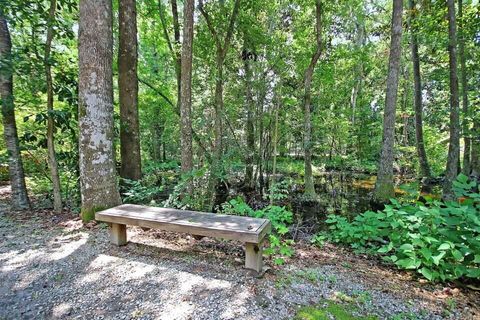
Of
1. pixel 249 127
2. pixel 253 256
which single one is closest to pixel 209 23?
pixel 249 127

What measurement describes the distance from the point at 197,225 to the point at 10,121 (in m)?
4.18

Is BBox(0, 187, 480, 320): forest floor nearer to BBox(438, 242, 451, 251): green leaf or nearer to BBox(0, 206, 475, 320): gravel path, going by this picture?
BBox(0, 206, 475, 320): gravel path

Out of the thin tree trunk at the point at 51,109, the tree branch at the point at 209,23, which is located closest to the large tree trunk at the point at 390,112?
the tree branch at the point at 209,23

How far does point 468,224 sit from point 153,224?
3.21 meters

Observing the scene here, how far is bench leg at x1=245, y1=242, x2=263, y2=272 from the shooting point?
245 centimetres

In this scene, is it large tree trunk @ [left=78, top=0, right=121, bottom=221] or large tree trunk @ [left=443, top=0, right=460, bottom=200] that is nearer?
large tree trunk @ [left=78, top=0, right=121, bottom=221]

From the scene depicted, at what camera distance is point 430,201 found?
113 inches

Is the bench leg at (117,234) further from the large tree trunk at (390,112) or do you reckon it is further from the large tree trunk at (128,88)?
the large tree trunk at (390,112)

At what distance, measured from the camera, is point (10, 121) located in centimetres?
423

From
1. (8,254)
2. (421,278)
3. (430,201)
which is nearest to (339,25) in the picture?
(430,201)

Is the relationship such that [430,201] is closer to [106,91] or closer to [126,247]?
[126,247]

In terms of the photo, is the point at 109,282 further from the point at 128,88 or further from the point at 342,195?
the point at 342,195

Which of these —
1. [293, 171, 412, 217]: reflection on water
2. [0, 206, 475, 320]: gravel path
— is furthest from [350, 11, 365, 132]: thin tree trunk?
[0, 206, 475, 320]: gravel path

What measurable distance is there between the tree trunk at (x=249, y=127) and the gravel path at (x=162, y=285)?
638cm
